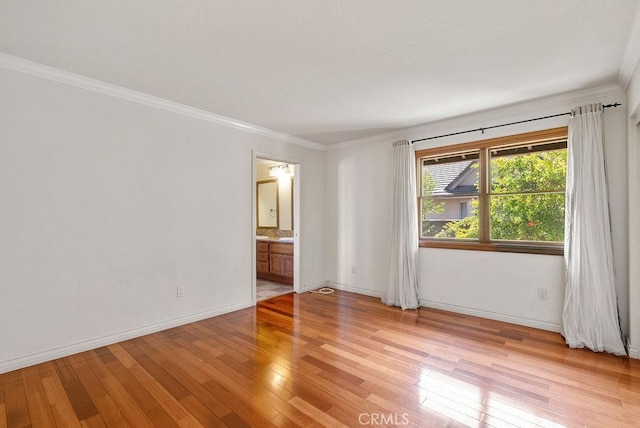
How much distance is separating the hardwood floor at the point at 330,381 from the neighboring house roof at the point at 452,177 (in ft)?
5.58

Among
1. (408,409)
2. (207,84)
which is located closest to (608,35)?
(408,409)

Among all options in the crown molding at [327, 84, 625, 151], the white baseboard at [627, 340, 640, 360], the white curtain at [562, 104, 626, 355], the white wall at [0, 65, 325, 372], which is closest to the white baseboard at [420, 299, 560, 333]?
the white curtain at [562, 104, 626, 355]

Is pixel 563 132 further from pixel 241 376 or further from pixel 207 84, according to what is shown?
pixel 241 376

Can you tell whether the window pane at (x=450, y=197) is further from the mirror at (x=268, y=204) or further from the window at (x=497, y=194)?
the mirror at (x=268, y=204)

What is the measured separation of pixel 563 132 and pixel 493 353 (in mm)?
2424

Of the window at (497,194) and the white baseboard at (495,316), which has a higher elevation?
the window at (497,194)

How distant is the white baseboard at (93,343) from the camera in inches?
98.0

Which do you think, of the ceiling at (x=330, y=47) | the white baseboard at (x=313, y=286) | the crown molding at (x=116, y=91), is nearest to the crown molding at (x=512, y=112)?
the ceiling at (x=330, y=47)

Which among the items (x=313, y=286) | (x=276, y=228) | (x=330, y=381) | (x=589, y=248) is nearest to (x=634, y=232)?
(x=589, y=248)

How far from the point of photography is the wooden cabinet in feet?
18.1

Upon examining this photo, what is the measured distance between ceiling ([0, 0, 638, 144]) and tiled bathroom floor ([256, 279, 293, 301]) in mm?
2873

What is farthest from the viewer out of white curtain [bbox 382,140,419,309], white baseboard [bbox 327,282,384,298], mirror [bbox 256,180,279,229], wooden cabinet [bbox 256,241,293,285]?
mirror [bbox 256,180,279,229]

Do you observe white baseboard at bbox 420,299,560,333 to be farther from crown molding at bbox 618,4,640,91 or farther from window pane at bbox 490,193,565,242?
crown molding at bbox 618,4,640,91

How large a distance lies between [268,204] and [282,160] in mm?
2174
